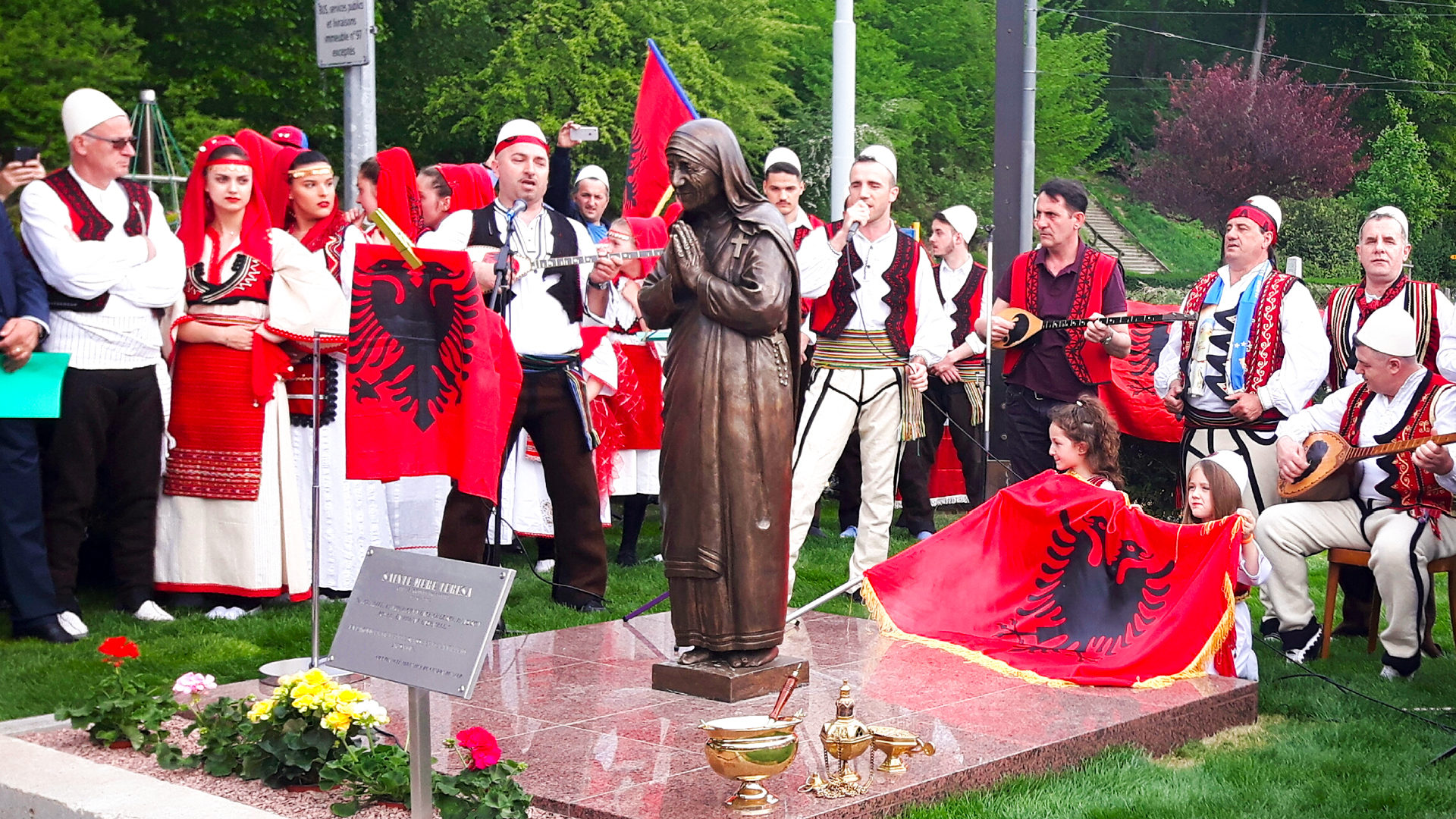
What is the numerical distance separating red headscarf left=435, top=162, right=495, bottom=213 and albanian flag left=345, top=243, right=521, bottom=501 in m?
1.66

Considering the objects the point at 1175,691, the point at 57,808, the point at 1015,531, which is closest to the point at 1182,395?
the point at 1015,531

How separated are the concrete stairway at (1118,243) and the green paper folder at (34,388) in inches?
1141

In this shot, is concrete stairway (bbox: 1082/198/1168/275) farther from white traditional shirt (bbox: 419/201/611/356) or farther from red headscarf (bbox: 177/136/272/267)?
red headscarf (bbox: 177/136/272/267)

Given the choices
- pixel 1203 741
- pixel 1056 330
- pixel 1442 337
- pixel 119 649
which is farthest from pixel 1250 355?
pixel 119 649

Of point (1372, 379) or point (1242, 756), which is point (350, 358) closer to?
point (1242, 756)

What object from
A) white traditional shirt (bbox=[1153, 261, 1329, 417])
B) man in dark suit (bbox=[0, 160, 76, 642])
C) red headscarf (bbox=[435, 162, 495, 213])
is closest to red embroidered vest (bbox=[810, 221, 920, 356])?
white traditional shirt (bbox=[1153, 261, 1329, 417])

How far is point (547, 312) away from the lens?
7.74m

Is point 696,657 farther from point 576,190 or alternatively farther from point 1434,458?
point 576,190

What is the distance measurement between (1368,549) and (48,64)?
1850 cm

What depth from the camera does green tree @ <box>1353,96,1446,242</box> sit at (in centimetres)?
3058

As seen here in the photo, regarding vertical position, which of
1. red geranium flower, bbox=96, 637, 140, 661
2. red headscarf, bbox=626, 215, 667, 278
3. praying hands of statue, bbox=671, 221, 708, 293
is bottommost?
red geranium flower, bbox=96, 637, 140, 661

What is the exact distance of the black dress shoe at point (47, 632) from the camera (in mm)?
7145

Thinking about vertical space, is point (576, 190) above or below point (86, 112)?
below

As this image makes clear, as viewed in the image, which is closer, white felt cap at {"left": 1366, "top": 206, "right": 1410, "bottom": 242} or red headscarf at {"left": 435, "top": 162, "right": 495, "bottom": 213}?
white felt cap at {"left": 1366, "top": 206, "right": 1410, "bottom": 242}
